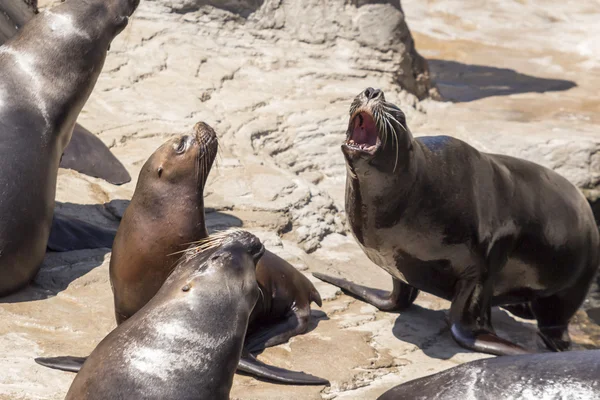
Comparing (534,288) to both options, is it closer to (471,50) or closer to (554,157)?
(554,157)

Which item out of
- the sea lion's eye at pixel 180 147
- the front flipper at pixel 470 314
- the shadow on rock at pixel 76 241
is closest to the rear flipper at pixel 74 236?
the shadow on rock at pixel 76 241

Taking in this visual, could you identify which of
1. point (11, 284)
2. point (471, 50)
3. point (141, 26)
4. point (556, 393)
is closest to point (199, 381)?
point (556, 393)

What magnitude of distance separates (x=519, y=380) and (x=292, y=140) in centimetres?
506

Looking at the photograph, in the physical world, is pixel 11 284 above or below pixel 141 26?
below

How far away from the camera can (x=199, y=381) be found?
3.53 meters

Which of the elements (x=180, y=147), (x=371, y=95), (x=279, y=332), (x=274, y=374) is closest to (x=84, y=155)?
(x=180, y=147)

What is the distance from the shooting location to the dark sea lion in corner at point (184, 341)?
3484mm

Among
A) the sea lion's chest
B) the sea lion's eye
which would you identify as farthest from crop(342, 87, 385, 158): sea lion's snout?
the sea lion's eye

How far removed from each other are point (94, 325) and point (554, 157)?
5019 mm

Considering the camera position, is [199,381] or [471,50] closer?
[199,381]

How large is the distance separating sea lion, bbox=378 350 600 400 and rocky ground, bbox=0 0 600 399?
1.92 ft

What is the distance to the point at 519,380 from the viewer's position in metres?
3.65

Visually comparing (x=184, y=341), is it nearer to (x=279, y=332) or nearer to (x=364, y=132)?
(x=279, y=332)

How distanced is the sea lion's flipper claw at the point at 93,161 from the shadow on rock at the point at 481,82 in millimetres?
5571
